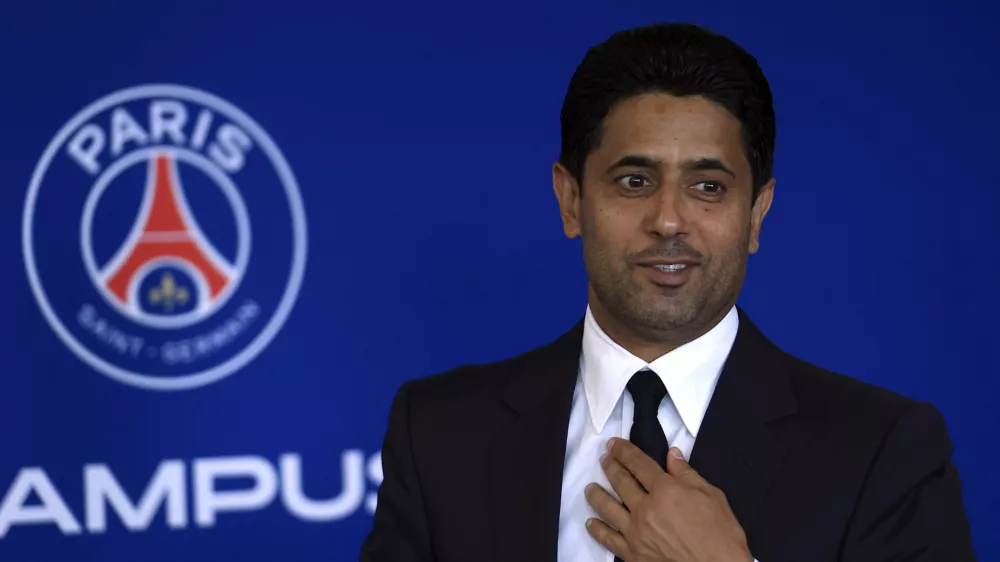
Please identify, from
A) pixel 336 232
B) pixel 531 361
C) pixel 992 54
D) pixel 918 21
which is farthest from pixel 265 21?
pixel 992 54

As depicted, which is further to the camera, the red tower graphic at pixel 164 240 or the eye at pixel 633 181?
the red tower graphic at pixel 164 240

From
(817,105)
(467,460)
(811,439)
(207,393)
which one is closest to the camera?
(811,439)

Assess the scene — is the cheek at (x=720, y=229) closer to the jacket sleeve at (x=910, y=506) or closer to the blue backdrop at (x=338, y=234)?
the jacket sleeve at (x=910, y=506)

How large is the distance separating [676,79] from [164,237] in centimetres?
120

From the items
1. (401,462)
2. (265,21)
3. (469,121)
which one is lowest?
(401,462)

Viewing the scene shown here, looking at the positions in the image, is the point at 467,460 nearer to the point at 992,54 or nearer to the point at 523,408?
the point at 523,408

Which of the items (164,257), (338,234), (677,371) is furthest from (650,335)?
(164,257)

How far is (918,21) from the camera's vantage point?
2279mm

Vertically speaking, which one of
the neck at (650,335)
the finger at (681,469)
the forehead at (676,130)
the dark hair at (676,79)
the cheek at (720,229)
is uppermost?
the dark hair at (676,79)

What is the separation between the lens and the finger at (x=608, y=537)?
119 cm

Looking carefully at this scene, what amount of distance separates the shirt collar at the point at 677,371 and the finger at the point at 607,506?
0.09 meters

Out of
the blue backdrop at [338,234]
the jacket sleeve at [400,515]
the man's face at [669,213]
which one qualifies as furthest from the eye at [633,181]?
the blue backdrop at [338,234]

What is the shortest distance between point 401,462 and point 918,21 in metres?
1.58

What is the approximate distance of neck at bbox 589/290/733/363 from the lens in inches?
51.1
